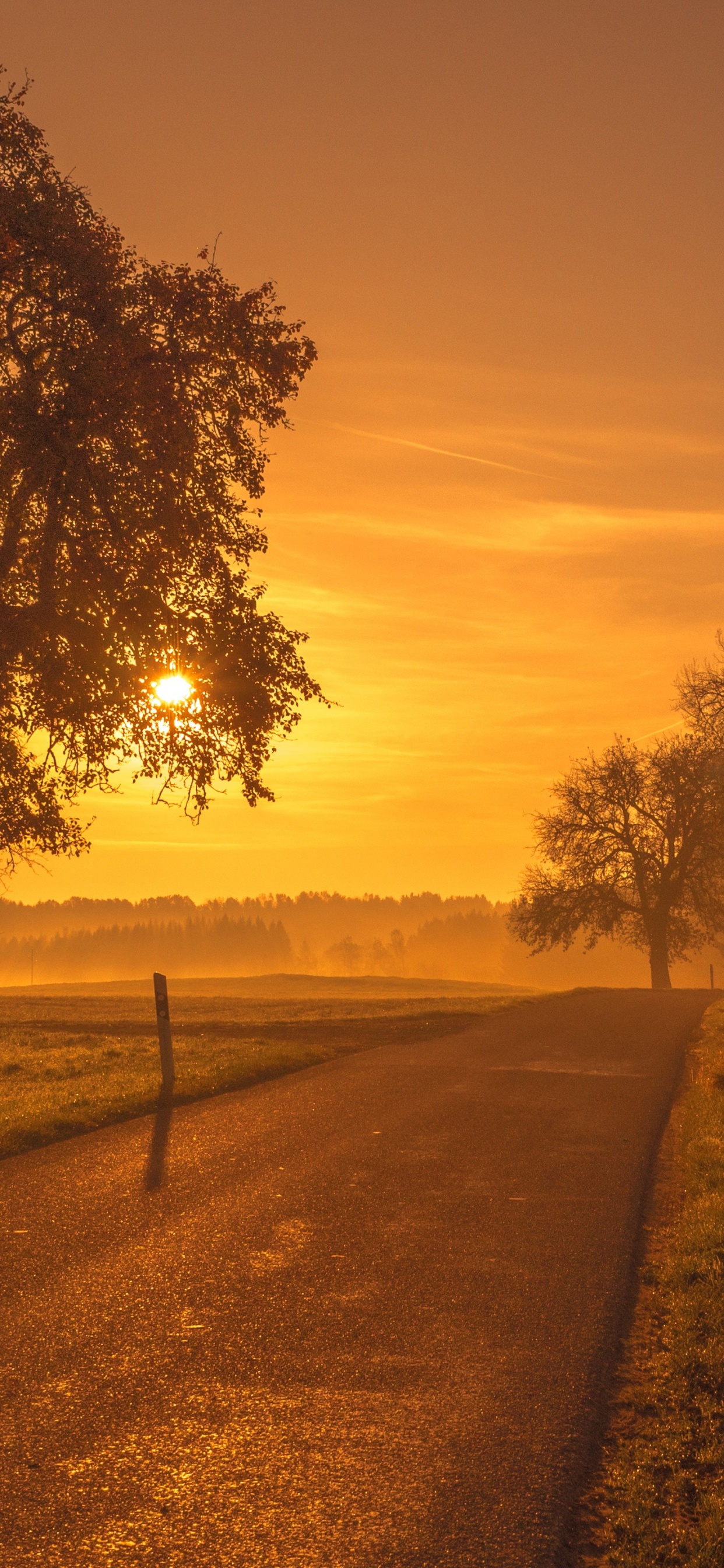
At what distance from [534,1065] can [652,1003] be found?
15646 millimetres

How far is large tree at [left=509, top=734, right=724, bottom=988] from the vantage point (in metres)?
48.1

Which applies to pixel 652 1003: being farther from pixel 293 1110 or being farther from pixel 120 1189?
pixel 120 1189

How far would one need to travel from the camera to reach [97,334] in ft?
50.6

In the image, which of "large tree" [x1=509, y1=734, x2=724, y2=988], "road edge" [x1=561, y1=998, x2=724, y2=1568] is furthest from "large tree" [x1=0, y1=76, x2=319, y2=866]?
"large tree" [x1=509, y1=734, x2=724, y2=988]

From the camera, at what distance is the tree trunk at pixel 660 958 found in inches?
1932

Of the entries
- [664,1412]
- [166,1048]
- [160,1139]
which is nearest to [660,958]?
[166,1048]

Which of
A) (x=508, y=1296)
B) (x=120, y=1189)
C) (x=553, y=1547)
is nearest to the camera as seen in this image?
(x=553, y=1547)

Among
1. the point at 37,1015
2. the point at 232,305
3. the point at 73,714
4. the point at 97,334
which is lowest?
the point at 37,1015

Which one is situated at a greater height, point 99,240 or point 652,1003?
point 99,240

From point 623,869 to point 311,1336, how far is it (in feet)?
148

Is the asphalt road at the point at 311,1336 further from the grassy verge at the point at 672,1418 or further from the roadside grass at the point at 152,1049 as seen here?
the roadside grass at the point at 152,1049

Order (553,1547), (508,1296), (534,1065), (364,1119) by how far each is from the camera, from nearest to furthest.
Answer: (553,1547), (508,1296), (364,1119), (534,1065)

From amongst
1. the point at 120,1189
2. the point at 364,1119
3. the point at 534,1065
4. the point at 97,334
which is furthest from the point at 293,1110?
the point at 97,334

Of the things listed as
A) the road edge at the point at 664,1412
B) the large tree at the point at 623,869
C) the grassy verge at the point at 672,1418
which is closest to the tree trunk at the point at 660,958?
the large tree at the point at 623,869
